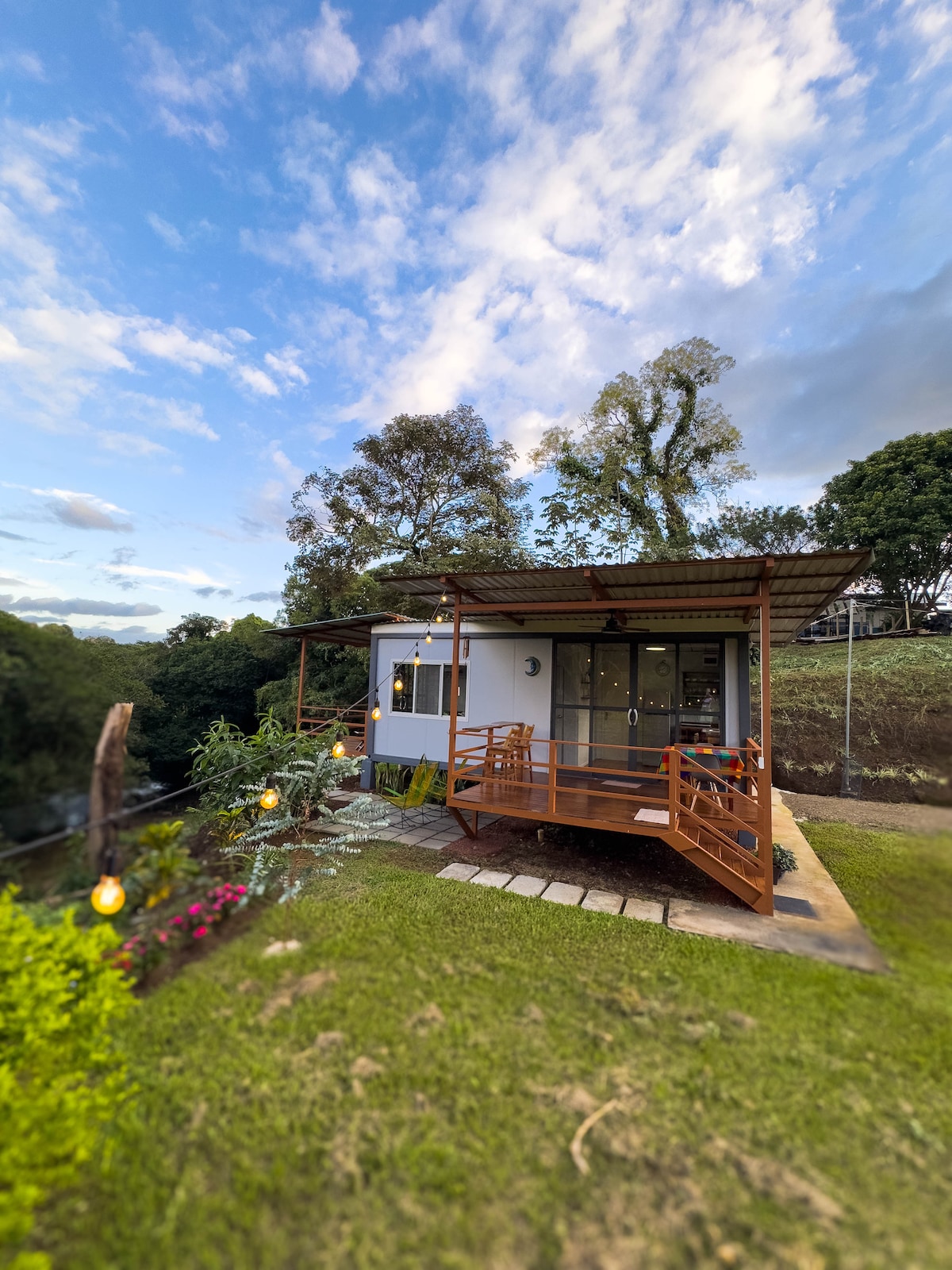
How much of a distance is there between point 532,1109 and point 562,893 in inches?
114

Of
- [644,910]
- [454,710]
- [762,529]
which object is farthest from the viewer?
[762,529]

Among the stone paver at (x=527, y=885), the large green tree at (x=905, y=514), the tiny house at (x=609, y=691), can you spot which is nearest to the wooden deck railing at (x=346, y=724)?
the tiny house at (x=609, y=691)

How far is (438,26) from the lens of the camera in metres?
9.05

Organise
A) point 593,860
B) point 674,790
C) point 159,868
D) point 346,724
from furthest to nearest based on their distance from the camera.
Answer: point 346,724 < point 593,860 < point 674,790 < point 159,868

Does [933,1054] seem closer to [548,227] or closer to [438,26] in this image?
[548,227]

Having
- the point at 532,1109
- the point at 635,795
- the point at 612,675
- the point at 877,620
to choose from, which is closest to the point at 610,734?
the point at 612,675

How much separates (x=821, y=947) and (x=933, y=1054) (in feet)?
4.16

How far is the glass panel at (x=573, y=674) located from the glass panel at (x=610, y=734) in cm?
40

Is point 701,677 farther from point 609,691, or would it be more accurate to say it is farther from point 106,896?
point 106,896

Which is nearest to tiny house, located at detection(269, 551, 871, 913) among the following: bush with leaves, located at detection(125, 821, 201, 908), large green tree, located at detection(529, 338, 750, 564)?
bush with leaves, located at detection(125, 821, 201, 908)

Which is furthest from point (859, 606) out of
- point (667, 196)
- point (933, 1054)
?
point (933, 1054)

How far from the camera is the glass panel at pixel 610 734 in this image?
8227 millimetres

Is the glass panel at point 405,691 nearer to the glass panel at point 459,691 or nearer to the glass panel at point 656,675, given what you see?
the glass panel at point 459,691

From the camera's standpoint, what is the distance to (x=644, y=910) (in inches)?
192
